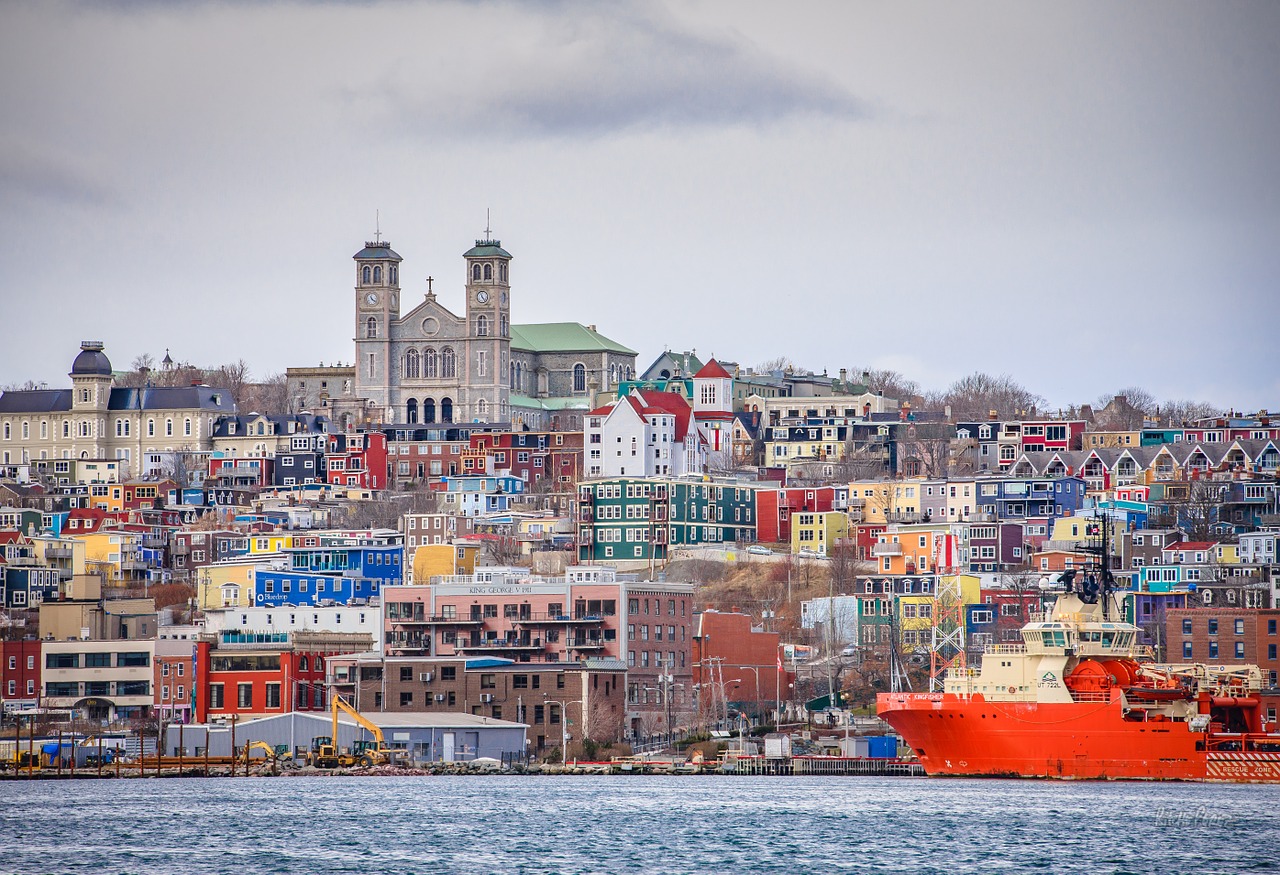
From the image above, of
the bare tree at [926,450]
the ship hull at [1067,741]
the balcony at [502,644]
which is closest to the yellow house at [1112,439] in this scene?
the bare tree at [926,450]

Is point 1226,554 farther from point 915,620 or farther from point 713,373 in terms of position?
point 713,373

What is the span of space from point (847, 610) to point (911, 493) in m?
27.7

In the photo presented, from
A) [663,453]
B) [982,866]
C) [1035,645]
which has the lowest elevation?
[982,866]

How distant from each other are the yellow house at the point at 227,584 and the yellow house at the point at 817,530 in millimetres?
30425

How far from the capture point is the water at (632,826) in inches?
2682

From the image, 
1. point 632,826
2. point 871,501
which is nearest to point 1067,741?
point 632,826

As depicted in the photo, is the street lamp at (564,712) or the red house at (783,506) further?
the red house at (783,506)

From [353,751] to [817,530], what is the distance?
5294cm

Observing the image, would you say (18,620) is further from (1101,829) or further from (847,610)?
(1101,829)

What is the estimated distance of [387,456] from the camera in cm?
17800

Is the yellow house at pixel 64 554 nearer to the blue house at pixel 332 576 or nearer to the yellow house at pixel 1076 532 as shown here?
the blue house at pixel 332 576

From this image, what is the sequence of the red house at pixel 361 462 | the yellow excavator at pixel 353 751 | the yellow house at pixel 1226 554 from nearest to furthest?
1. the yellow excavator at pixel 353 751
2. the yellow house at pixel 1226 554
3. the red house at pixel 361 462

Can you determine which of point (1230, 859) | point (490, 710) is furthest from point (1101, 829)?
point (490, 710)

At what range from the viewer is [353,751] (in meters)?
97.1
